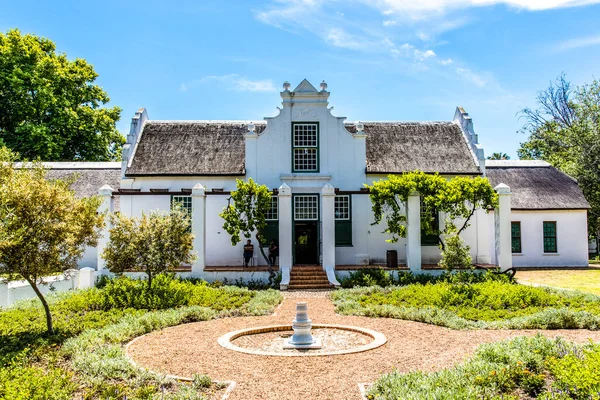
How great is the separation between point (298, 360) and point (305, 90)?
58.5ft

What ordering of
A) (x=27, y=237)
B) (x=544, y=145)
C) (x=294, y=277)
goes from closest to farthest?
(x=27, y=237) < (x=294, y=277) < (x=544, y=145)

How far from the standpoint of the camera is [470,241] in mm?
26359

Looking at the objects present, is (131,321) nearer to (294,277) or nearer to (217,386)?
(217,386)

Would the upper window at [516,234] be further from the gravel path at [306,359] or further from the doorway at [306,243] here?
the gravel path at [306,359]

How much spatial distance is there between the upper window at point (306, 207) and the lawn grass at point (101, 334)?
22.1 ft

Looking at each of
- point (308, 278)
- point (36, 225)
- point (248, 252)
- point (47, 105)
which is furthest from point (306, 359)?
point (47, 105)

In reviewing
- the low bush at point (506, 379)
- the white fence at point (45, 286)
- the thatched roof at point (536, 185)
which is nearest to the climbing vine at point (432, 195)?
the thatched roof at point (536, 185)

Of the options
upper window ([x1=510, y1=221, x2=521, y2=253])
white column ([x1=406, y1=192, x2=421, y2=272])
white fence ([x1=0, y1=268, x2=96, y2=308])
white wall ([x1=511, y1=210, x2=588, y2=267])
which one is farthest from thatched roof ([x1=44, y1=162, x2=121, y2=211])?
white wall ([x1=511, y1=210, x2=588, y2=267])

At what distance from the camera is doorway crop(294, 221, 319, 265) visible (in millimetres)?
25408

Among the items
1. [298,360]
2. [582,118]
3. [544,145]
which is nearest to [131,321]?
[298,360]

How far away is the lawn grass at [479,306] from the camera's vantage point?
1288cm

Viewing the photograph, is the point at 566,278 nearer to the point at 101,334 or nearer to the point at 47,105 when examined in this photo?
the point at 101,334

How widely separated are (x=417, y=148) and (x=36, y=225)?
20.5m

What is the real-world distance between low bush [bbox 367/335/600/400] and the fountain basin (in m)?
2.54
